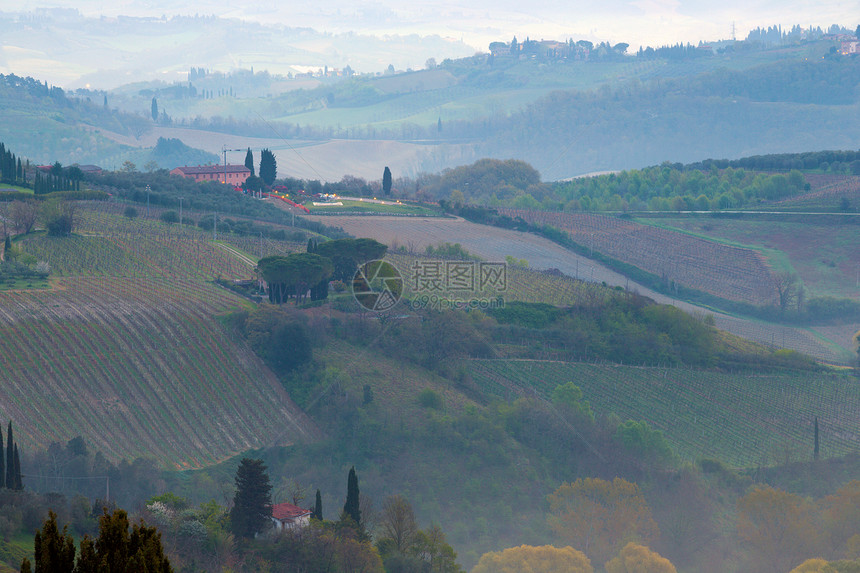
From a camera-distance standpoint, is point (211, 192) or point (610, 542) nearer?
point (610, 542)

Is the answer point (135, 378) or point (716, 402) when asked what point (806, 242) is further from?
point (135, 378)

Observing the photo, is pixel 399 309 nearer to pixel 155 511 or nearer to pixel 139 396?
pixel 139 396

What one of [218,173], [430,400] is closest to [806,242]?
[430,400]

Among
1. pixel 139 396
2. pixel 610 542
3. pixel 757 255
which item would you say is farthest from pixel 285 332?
pixel 757 255

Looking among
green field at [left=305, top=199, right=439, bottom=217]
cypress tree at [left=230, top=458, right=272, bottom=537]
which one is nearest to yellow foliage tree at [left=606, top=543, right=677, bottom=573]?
cypress tree at [left=230, top=458, right=272, bottom=537]

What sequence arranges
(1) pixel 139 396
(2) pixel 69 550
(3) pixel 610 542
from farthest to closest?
(1) pixel 139 396
(3) pixel 610 542
(2) pixel 69 550

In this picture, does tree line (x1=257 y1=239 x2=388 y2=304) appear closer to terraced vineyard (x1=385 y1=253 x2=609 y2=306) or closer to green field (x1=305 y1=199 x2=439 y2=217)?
terraced vineyard (x1=385 y1=253 x2=609 y2=306)
